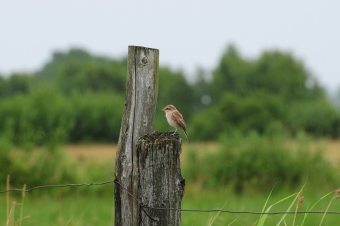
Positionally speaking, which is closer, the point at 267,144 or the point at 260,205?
the point at 260,205

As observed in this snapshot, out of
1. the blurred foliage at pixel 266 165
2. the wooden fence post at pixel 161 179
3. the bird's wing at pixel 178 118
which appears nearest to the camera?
the wooden fence post at pixel 161 179

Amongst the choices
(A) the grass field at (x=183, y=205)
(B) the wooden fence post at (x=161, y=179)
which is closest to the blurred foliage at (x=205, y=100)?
(A) the grass field at (x=183, y=205)

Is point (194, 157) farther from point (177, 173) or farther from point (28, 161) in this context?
point (177, 173)

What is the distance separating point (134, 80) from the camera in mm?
4191

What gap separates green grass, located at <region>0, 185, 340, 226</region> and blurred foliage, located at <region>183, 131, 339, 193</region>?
66cm

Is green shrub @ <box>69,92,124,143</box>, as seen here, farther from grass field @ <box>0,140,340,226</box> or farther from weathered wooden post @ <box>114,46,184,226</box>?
weathered wooden post @ <box>114,46,184,226</box>

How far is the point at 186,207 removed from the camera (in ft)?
47.0

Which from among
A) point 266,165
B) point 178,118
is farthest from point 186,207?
point 178,118

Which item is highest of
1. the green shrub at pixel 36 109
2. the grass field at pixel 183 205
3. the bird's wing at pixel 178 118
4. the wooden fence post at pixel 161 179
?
the bird's wing at pixel 178 118

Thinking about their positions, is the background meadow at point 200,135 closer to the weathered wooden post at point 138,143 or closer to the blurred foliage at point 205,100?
the blurred foliage at point 205,100

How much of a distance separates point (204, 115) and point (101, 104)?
11.8 metres

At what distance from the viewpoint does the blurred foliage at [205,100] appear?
4553 cm

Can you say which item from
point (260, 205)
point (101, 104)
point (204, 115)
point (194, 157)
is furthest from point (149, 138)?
point (101, 104)

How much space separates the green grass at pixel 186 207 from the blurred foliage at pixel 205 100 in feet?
64.8
